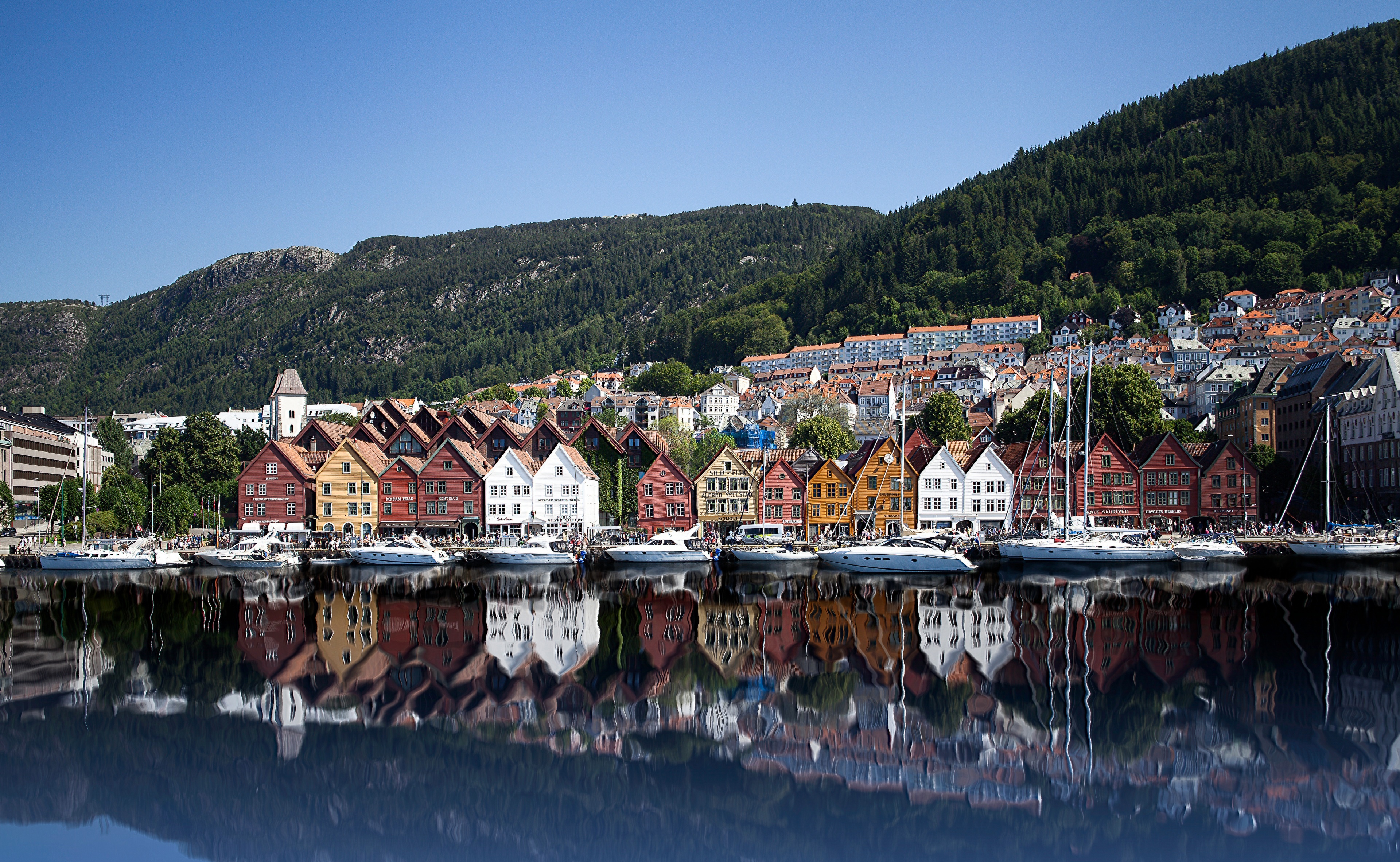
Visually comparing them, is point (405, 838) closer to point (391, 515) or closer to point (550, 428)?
point (391, 515)

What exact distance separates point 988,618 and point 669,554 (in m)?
25.9

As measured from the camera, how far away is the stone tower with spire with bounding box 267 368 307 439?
119 metres

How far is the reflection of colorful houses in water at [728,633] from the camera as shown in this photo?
31172 millimetres

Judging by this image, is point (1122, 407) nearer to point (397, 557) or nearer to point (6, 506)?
point (397, 557)

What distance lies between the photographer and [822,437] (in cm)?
9850

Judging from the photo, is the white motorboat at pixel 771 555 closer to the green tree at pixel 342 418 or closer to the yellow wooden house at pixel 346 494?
the yellow wooden house at pixel 346 494

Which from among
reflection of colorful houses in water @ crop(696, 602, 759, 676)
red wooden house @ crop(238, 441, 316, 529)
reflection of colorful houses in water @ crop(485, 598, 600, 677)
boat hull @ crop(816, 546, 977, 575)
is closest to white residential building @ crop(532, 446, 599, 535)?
red wooden house @ crop(238, 441, 316, 529)

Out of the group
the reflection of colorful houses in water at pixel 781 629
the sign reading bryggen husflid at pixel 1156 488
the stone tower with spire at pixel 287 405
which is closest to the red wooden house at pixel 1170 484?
the sign reading bryggen husflid at pixel 1156 488

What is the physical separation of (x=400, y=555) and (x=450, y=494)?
41.3 feet

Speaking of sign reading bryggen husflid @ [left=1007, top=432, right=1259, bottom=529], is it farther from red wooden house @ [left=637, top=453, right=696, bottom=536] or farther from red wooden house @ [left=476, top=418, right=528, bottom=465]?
red wooden house @ [left=476, top=418, right=528, bottom=465]

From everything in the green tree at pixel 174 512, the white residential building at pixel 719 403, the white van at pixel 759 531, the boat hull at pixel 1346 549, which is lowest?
the boat hull at pixel 1346 549

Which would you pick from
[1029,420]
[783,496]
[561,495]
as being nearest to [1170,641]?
[783,496]

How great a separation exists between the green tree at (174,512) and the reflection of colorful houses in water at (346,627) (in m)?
36.9

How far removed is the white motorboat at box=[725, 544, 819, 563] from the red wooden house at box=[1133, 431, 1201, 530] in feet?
93.9
